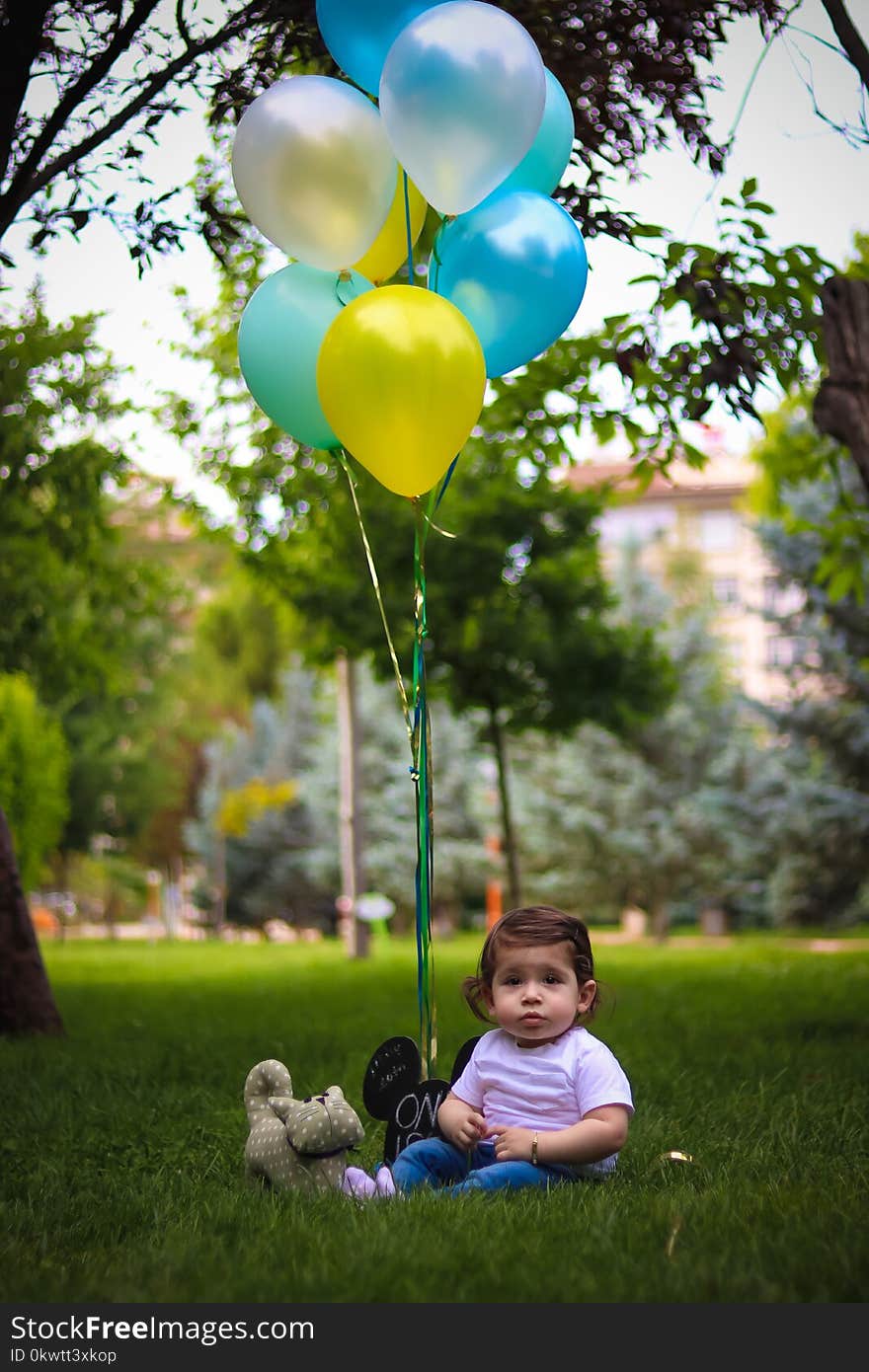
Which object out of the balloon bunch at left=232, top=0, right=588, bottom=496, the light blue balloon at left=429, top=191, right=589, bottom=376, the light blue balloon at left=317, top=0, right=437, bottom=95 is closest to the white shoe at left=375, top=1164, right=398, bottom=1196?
the balloon bunch at left=232, top=0, right=588, bottom=496

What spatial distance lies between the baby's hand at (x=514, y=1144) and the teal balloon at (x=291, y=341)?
2097mm

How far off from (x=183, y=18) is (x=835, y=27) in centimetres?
231

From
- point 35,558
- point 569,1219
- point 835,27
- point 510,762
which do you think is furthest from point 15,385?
point 510,762

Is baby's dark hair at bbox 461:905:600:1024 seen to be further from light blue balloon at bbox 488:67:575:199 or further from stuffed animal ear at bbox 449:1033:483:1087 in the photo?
light blue balloon at bbox 488:67:575:199

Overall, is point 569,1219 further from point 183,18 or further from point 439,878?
point 439,878

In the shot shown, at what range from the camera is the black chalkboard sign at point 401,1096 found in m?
3.06

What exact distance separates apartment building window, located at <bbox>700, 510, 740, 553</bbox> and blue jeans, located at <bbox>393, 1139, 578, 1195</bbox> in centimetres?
4131

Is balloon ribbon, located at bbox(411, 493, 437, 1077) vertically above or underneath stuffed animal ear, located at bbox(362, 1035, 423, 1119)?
above

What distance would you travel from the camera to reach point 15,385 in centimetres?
855

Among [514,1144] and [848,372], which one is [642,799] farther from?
[514,1144]

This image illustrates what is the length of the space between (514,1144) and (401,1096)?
351mm

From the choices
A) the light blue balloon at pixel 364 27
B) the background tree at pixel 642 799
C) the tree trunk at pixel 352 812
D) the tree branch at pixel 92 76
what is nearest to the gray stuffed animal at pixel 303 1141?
the light blue balloon at pixel 364 27

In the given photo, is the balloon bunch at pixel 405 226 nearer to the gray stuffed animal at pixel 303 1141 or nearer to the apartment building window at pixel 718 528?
the gray stuffed animal at pixel 303 1141

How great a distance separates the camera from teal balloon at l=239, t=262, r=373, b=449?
12.1 feet
